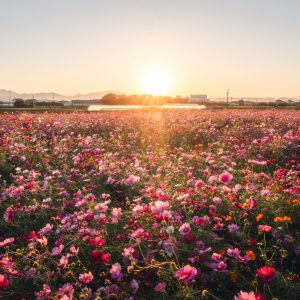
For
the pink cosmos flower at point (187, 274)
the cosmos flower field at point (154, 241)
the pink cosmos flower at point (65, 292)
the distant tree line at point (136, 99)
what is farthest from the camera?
the distant tree line at point (136, 99)

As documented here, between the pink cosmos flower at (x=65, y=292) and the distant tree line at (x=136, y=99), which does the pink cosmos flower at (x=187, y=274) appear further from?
the distant tree line at (x=136, y=99)

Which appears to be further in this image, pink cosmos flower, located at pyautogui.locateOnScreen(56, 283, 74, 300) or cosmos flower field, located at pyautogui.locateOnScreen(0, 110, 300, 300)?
cosmos flower field, located at pyautogui.locateOnScreen(0, 110, 300, 300)

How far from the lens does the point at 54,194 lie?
175 inches

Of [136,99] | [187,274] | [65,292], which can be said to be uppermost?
[136,99]

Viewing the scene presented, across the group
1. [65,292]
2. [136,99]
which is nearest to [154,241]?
[65,292]

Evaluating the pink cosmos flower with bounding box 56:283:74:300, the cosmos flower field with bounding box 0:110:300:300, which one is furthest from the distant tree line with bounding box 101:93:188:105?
the pink cosmos flower with bounding box 56:283:74:300

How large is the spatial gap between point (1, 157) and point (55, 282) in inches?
187

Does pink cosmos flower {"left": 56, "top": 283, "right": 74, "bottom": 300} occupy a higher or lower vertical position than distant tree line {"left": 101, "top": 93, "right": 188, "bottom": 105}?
lower

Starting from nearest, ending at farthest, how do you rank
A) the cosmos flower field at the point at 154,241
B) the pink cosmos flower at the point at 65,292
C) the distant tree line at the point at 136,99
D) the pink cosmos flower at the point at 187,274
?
the pink cosmos flower at the point at 187,274, the pink cosmos flower at the point at 65,292, the cosmos flower field at the point at 154,241, the distant tree line at the point at 136,99

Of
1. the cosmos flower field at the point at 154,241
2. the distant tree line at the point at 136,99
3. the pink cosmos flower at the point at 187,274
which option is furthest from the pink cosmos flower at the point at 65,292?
the distant tree line at the point at 136,99

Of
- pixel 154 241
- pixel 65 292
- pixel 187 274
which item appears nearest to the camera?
pixel 187 274

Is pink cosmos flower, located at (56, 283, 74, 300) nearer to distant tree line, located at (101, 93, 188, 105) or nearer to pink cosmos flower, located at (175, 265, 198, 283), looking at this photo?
pink cosmos flower, located at (175, 265, 198, 283)

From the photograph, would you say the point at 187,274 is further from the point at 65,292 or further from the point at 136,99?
the point at 136,99

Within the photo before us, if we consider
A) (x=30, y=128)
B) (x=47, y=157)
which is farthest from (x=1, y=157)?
(x=30, y=128)
